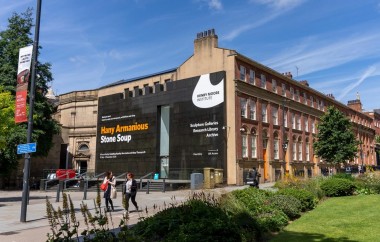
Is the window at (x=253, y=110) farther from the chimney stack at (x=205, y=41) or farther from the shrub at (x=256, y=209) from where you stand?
the shrub at (x=256, y=209)

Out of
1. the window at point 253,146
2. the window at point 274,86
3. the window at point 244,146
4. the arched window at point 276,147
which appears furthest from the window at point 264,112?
the window at point 244,146

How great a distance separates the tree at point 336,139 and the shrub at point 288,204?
26074mm

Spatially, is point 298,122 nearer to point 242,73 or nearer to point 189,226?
point 242,73

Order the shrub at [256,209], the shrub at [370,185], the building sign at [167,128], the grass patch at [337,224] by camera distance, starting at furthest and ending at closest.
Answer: the building sign at [167,128] → the shrub at [370,185] → the shrub at [256,209] → the grass patch at [337,224]

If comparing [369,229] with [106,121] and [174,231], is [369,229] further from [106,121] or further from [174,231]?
[106,121]

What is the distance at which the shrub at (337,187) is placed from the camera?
1778 cm

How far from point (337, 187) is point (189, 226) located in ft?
44.4

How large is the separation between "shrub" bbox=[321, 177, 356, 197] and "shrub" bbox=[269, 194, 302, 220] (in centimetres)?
540

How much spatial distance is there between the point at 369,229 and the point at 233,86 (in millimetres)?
25070

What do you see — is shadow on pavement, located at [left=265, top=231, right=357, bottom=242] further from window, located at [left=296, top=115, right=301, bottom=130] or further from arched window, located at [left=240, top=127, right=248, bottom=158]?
window, located at [left=296, top=115, right=301, bottom=130]

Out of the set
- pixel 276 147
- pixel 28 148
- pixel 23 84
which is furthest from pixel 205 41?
pixel 28 148

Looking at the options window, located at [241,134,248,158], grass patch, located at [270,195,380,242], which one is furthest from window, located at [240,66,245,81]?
grass patch, located at [270,195,380,242]

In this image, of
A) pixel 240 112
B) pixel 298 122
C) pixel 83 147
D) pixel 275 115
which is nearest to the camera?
pixel 240 112

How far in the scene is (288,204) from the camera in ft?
40.2
